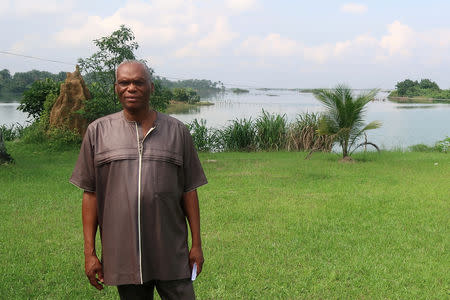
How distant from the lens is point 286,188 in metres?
7.85

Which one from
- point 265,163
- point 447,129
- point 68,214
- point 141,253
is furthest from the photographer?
point 447,129

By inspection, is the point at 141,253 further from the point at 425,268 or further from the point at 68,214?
the point at 68,214

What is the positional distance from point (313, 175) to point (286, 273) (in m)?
5.06

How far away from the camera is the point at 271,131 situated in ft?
47.7

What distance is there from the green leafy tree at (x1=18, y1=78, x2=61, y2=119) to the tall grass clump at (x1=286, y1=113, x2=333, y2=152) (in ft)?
26.4

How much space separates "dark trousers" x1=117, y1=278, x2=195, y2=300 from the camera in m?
2.11

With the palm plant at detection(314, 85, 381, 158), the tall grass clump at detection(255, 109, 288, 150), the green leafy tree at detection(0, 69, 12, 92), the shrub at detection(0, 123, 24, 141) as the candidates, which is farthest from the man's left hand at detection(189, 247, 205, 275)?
the green leafy tree at detection(0, 69, 12, 92)

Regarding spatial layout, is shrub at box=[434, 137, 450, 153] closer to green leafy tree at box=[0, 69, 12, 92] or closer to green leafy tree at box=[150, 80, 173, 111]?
green leafy tree at box=[150, 80, 173, 111]

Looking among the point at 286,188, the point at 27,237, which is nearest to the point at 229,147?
the point at 286,188

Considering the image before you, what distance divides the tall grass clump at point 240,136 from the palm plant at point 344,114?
147 inches

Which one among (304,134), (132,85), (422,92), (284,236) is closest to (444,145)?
(304,134)

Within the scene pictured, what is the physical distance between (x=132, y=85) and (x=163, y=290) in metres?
0.94

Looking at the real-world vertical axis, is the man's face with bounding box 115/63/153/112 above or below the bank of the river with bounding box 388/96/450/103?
above

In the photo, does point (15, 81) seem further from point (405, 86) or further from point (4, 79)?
point (405, 86)
